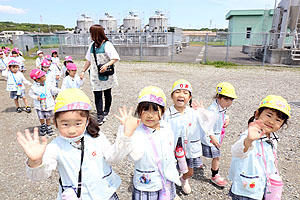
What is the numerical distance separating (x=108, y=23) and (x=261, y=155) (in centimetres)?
2877

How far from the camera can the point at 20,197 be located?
273 centimetres

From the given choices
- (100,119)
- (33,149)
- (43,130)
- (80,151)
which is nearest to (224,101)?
(80,151)

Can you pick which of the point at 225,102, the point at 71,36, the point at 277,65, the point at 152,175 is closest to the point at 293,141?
the point at 225,102

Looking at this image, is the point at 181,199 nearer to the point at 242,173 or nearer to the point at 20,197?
the point at 242,173

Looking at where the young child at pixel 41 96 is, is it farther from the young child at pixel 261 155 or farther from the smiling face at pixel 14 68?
the young child at pixel 261 155

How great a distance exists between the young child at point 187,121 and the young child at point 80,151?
901 millimetres

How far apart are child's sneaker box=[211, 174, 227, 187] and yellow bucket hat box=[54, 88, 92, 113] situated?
7.38 ft

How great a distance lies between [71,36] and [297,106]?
72.5 ft

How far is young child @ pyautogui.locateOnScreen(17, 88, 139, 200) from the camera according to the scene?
1.54m

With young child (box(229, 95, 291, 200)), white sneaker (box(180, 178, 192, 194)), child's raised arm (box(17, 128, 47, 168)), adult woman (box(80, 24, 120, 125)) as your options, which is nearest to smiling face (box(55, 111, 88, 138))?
child's raised arm (box(17, 128, 47, 168))

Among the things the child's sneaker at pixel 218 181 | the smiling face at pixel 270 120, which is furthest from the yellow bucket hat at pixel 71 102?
the child's sneaker at pixel 218 181

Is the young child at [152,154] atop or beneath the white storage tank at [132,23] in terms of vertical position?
beneath

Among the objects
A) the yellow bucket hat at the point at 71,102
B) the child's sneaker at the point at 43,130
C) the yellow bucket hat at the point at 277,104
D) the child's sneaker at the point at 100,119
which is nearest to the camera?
the yellow bucket hat at the point at 71,102

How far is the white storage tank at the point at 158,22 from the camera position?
2515 cm
